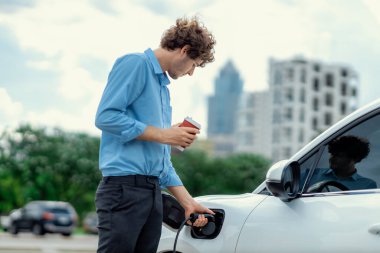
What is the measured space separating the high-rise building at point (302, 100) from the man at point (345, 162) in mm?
109892

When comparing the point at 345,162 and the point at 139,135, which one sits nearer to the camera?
the point at 139,135

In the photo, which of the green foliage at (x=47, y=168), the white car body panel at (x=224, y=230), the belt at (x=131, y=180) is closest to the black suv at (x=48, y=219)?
the white car body panel at (x=224, y=230)

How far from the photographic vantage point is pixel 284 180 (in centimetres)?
374

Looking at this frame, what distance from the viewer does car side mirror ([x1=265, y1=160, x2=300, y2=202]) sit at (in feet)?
12.3

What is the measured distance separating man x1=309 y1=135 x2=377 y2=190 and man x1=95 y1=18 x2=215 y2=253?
0.66 m

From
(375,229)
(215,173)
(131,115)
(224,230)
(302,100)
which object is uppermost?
(302,100)

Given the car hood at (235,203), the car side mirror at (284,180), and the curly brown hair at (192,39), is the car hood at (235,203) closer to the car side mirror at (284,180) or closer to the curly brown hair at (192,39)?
the car side mirror at (284,180)

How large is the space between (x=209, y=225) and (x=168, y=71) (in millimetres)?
871

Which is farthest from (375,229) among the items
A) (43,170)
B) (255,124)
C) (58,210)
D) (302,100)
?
(255,124)

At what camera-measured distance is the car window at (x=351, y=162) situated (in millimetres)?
3723

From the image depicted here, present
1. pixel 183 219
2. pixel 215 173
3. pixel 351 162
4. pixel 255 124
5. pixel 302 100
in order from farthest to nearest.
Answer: pixel 255 124, pixel 302 100, pixel 215 173, pixel 183 219, pixel 351 162

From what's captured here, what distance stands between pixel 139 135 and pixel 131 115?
15 cm

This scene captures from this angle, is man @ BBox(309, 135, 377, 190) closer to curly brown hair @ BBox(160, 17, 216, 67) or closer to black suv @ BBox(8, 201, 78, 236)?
curly brown hair @ BBox(160, 17, 216, 67)

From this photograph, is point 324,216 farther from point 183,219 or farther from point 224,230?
point 183,219
